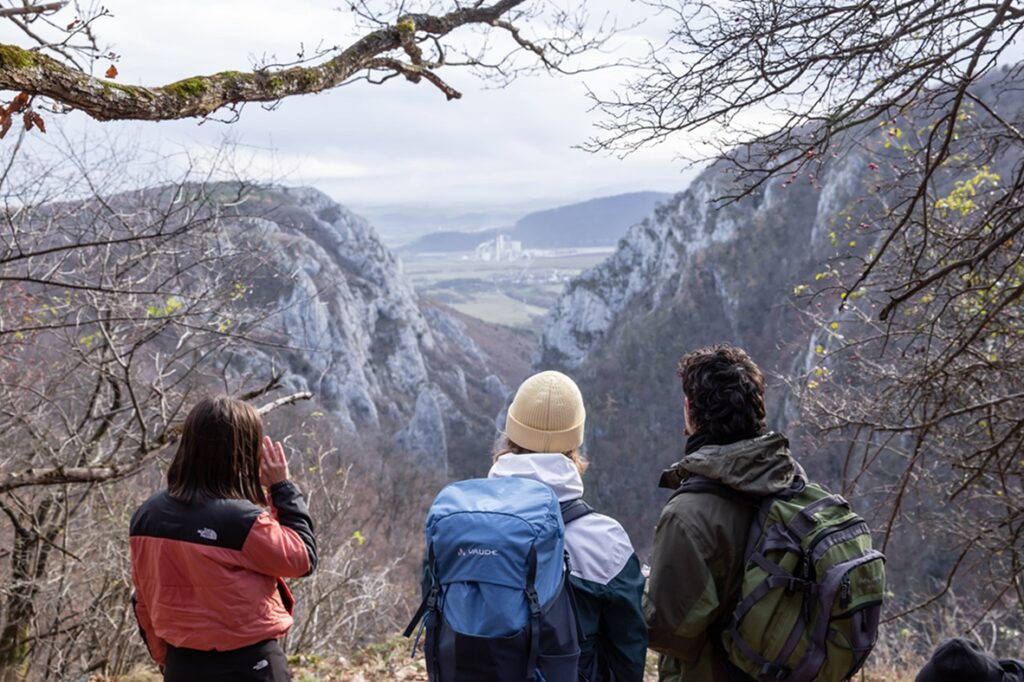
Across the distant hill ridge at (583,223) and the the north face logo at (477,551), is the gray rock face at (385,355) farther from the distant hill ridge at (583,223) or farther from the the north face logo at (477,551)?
the distant hill ridge at (583,223)

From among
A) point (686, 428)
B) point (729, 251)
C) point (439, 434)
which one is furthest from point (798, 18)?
point (729, 251)

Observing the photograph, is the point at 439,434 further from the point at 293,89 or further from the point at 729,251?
the point at 293,89

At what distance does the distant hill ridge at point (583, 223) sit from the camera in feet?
519

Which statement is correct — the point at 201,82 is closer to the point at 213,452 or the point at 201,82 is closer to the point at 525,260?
the point at 213,452

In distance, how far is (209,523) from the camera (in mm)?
2352

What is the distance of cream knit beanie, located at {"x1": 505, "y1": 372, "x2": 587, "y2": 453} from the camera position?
2.29 m

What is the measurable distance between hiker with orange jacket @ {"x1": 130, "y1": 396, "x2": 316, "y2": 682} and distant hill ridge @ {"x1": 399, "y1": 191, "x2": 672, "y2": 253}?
14988 centimetres

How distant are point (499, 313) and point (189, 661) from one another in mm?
121929

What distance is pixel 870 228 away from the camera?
16.5 feet

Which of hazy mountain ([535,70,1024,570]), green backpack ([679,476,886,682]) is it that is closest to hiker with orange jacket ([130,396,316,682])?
green backpack ([679,476,886,682])

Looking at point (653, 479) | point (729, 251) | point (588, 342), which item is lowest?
point (653, 479)

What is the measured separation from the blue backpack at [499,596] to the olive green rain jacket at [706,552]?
0.28 metres

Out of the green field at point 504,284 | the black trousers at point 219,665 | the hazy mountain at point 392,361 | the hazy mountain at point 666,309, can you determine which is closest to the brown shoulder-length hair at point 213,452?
the black trousers at point 219,665

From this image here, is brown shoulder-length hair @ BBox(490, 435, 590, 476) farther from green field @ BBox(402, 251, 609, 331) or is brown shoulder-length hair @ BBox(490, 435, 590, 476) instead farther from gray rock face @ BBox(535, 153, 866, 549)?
green field @ BBox(402, 251, 609, 331)
